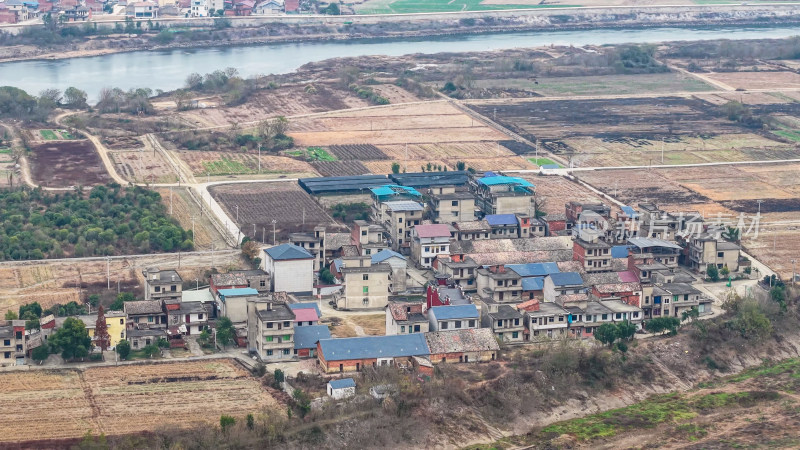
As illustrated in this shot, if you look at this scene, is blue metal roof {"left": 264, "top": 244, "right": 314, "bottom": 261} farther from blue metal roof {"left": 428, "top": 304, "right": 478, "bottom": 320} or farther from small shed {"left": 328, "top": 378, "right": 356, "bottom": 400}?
small shed {"left": 328, "top": 378, "right": 356, "bottom": 400}

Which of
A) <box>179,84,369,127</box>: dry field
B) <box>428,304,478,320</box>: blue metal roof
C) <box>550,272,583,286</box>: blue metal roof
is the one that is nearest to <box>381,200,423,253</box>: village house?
<box>550,272,583,286</box>: blue metal roof

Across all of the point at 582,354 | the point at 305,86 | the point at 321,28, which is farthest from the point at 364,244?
the point at 321,28

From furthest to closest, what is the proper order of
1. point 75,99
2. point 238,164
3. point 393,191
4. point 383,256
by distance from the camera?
1. point 75,99
2. point 238,164
3. point 393,191
4. point 383,256

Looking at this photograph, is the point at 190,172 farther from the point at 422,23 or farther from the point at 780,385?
the point at 422,23

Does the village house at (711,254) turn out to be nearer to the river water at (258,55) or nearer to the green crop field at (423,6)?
the river water at (258,55)

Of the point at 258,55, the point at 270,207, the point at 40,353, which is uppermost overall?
the point at 40,353

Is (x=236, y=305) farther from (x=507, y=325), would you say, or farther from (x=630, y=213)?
(x=630, y=213)

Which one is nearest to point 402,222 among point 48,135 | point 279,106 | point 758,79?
point 48,135
